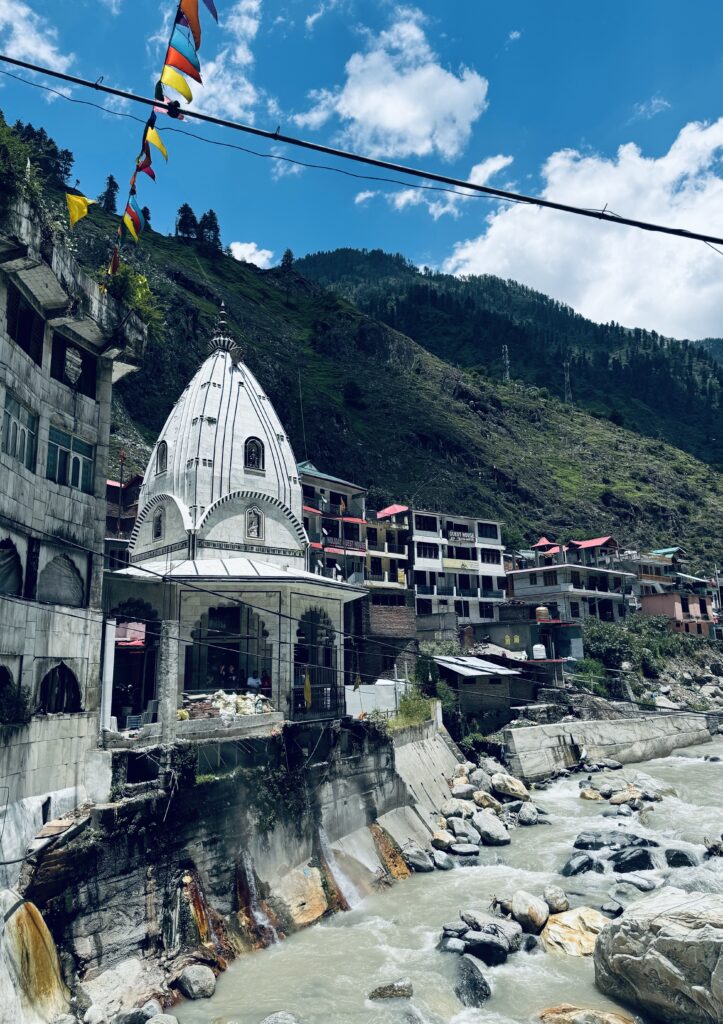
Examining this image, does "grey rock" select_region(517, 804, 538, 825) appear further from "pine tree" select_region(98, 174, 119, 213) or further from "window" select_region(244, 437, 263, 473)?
"pine tree" select_region(98, 174, 119, 213)

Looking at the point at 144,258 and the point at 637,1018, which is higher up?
the point at 144,258

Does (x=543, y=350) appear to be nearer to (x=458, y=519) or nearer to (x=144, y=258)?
(x=144, y=258)

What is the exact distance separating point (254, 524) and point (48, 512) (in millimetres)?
13756

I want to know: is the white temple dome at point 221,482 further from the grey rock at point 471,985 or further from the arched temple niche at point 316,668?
the grey rock at point 471,985

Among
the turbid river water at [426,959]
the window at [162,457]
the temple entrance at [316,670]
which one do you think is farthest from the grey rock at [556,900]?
the window at [162,457]

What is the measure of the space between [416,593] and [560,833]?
32.0 meters

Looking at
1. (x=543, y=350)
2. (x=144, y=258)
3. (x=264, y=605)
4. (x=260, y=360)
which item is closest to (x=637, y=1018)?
(x=264, y=605)

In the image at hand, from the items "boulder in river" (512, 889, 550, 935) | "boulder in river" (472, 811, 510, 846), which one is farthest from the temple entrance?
"boulder in river" (512, 889, 550, 935)

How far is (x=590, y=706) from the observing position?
4531cm

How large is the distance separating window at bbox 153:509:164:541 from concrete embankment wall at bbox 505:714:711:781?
21117mm

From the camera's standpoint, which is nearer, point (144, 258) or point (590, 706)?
point (590, 706)

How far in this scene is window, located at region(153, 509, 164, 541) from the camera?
107 feet

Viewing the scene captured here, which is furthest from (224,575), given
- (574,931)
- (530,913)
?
(574,931)

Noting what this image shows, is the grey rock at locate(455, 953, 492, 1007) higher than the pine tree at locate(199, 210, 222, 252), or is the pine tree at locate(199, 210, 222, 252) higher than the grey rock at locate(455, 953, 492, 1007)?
the pine tree at locate(199, 210, 222, 252)
